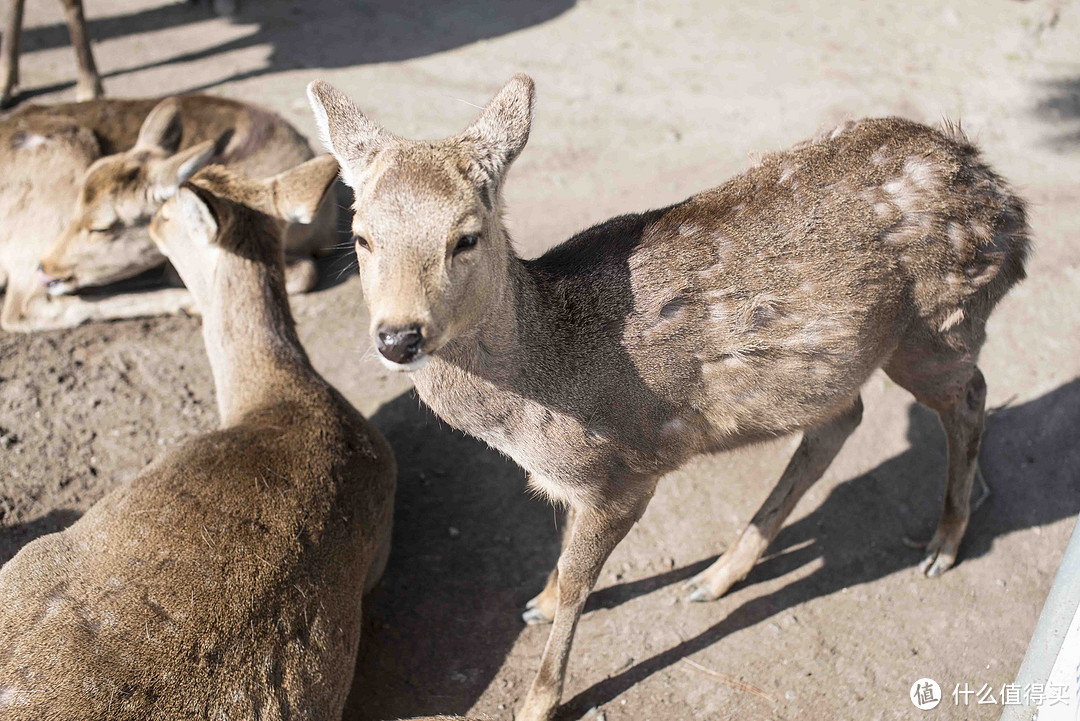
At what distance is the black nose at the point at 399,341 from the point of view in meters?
2.59

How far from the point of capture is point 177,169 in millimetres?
5188

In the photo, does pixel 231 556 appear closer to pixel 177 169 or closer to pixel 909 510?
pixel 177 169

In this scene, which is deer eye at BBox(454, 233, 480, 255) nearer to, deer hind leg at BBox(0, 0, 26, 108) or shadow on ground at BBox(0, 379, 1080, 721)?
shadow on ground at BBox(0, 379, 1080, 721)

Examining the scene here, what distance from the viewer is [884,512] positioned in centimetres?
469

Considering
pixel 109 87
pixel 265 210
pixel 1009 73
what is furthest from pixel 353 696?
pixel 1009 73

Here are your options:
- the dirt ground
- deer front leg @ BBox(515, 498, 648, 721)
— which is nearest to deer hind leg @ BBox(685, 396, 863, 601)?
the dirt ground

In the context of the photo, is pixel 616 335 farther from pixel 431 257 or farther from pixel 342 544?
pixel 342 544

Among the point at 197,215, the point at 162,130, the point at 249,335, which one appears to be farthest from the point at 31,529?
the point at 162,130

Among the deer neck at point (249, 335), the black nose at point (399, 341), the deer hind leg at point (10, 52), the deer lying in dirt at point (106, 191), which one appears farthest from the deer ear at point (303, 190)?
the deer hind leg at point (10, 52)

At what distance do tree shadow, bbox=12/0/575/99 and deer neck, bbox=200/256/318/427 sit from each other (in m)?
4.37

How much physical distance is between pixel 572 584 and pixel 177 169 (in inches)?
132

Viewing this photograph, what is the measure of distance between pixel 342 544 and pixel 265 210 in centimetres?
179

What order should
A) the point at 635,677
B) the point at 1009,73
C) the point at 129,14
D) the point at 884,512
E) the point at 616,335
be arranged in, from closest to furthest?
1. the point at 616,335
2. the point at 635,677
3. the point at 884,512
4. the point at 1009,73
5. the point at 129,14

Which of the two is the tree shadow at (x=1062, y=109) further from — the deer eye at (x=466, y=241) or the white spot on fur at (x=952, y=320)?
the deer eye at (x=466, y=241)
